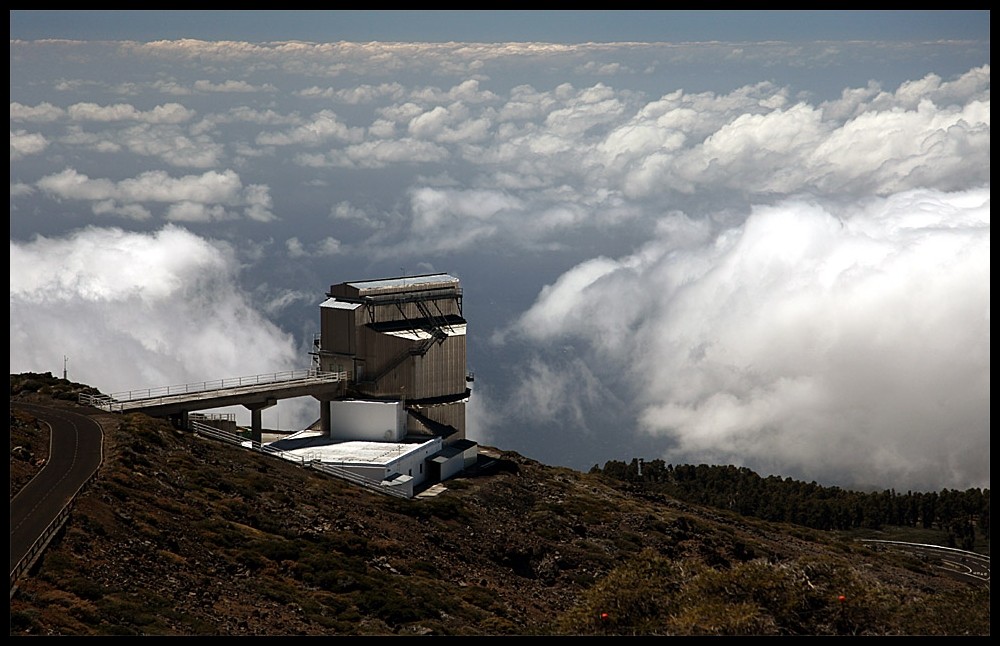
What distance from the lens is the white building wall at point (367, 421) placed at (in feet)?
156

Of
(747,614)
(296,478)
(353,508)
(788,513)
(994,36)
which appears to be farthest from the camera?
(788,513)

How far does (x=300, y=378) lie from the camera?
1914 inches

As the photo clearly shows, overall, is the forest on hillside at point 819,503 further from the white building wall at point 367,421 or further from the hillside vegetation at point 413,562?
the white building wall at point 367,421

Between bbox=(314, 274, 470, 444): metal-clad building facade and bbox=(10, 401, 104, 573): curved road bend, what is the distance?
1160 centimetres

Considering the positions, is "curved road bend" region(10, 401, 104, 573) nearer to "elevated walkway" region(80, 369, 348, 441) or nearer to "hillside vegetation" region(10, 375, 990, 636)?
"hillside vegetation" region(10, 375, 990, 636)

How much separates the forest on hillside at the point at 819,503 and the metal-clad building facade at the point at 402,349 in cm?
2481

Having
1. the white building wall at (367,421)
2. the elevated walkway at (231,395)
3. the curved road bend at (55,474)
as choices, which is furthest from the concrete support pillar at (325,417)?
→ the curved road bend at (55,474)

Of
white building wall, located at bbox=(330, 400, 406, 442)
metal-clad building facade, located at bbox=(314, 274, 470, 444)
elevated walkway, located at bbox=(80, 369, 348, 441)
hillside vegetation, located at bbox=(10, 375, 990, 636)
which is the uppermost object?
metal-clad building facade, located at bbox=(314, 274, 470, 444)

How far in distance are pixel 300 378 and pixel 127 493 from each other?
677 inches

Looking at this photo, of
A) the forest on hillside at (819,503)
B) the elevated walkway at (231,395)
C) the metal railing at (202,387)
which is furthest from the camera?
the forest on hillside at (819,503)

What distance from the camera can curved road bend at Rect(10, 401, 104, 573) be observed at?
2627 centimetres

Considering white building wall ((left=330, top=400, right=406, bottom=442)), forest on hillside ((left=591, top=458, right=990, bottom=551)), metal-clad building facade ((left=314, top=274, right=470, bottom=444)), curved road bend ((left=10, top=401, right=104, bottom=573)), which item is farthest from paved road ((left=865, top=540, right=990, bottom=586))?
curved road bend ((left=10, top=401, right=104, bottom=573))

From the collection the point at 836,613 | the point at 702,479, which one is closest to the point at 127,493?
the point at 836,613
